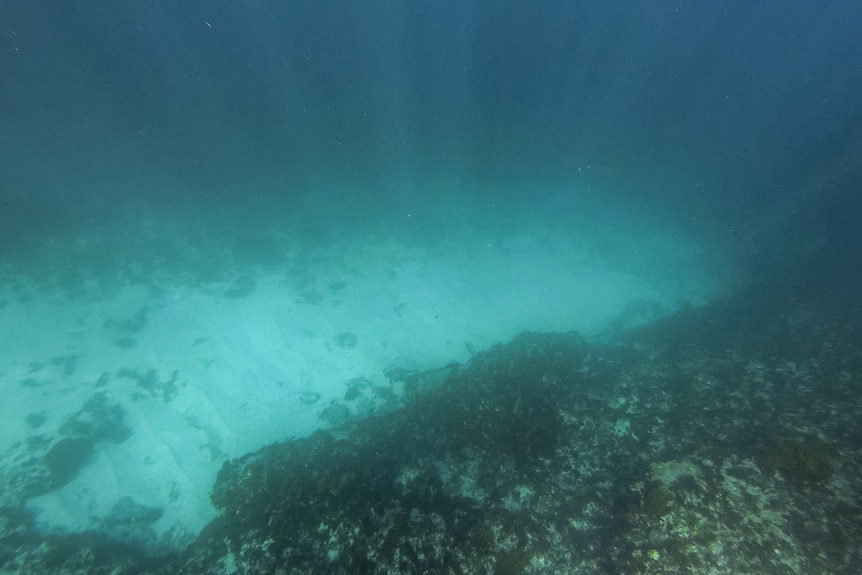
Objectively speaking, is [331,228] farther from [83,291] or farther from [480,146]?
[480,146]

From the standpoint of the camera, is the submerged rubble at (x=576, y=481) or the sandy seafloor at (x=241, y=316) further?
the sandy seafloor at (x=241, y=316)

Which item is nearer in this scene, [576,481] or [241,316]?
[576,481]

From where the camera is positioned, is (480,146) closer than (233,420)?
No

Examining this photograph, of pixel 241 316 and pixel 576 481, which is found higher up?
pixel 241 316

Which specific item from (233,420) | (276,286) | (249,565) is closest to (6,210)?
(276,286)

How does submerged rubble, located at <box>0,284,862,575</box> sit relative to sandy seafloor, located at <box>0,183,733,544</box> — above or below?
below

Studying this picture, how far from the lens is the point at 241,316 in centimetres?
1596

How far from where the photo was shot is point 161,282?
17.4 m

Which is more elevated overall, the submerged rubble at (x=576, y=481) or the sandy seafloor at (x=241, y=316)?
the sandy seafloor at (x=241, y=316)

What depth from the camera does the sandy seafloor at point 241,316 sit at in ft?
37.9

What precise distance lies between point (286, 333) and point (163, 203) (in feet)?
47.2

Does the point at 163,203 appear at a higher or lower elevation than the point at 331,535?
higher

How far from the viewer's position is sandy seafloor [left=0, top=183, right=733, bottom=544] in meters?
11.6

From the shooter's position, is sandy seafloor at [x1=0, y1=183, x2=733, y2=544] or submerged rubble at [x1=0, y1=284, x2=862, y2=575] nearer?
submerged rubble at [x1=0, y1=284, x2=862, y2=575]
